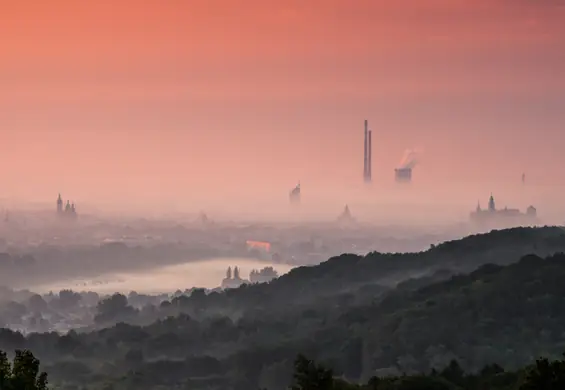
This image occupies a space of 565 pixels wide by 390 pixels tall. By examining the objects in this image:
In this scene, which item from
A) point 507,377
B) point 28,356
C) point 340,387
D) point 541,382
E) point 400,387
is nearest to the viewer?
point 541,382

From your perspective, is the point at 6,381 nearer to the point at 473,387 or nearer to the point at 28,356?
the point at 28,356

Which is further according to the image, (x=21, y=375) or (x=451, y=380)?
(x=451, y=380)

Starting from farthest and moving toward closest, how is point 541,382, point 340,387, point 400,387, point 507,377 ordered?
1. point 507,377
2. point 400,387
3. point 340,387
4. point 541,382

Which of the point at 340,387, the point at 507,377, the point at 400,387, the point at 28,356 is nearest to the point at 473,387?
the point at 507,377

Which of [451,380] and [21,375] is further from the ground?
[451,380]

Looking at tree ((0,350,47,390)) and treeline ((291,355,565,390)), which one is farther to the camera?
tree ((0,350,47,390))

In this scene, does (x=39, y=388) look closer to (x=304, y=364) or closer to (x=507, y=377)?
(x=304, y=364)

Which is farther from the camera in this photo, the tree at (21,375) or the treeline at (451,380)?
the tree at (21,375)

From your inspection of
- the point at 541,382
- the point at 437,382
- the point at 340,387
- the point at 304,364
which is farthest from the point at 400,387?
the point at 541,382

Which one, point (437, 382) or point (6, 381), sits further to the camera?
point (437, 382)
